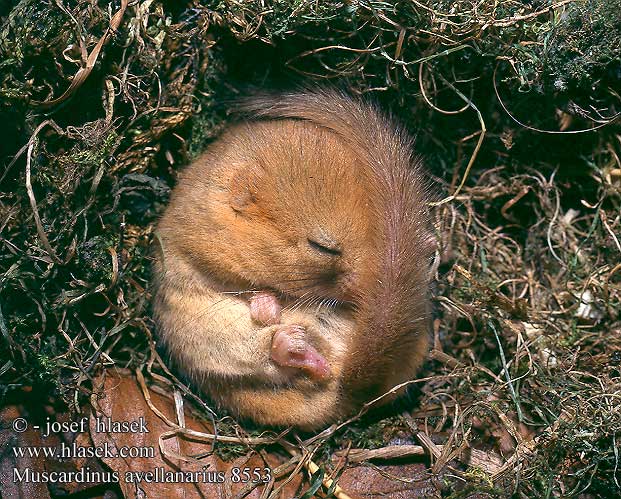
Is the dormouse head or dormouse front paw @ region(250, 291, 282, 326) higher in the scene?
the dormouse head

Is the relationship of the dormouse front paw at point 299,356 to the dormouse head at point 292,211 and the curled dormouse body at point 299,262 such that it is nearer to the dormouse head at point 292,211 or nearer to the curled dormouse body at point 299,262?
the curled dormouse body at point 299,262

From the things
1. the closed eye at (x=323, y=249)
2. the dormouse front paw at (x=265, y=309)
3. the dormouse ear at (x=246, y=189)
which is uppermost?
the dormouse ear at (x=246, y=189)

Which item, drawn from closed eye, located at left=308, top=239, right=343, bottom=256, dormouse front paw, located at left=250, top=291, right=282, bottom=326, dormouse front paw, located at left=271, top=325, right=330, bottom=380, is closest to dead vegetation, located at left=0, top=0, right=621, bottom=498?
dormouse front paw, located at left=271, top=325, right=330, bottom=380

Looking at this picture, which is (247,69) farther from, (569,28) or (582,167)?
(582,167)

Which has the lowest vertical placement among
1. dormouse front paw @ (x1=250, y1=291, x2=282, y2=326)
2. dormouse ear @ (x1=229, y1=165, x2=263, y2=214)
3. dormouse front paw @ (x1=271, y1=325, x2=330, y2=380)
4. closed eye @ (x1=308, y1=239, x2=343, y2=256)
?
dormouse front paw @ (x1=271, y1=325, x2=330, y2=380)

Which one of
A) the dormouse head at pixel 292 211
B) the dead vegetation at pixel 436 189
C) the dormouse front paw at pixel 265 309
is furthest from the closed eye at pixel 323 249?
the dead vegetation at pixel 436 189

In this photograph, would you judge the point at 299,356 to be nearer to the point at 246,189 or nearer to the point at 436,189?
the point at 246,189

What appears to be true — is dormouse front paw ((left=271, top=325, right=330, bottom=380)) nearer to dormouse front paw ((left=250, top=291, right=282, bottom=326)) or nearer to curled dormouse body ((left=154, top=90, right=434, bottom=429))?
curled dormouse body ((left=154, top=90, right=434, bottom=429))

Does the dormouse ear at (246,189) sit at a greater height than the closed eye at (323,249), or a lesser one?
greater

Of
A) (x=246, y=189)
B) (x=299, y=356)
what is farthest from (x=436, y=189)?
(x=299, y=356)
